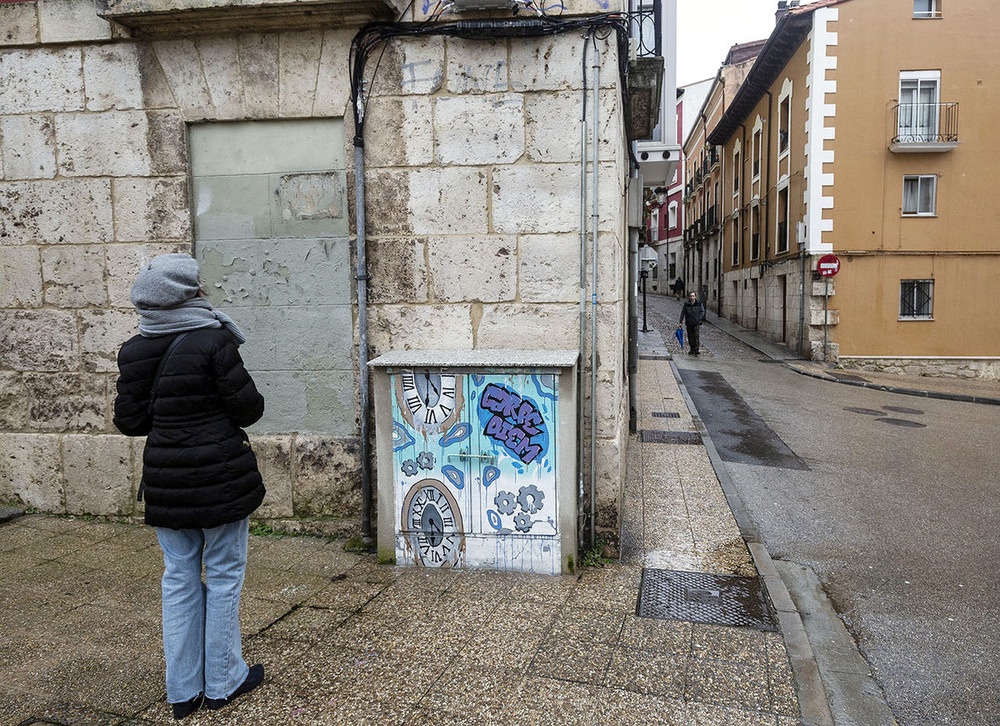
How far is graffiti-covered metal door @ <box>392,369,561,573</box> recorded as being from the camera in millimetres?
4277

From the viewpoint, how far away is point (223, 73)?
5.02 meters

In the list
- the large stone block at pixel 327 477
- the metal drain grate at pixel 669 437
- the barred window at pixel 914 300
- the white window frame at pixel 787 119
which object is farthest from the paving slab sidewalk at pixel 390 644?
the white window frame at pixel 787 119

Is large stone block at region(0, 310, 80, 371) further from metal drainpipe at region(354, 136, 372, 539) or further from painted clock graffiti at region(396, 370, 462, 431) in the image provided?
painted clock graffiti at region(396, 370, 462, 431)

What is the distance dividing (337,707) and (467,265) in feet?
9.38

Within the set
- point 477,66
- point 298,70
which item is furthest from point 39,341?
point 477,66

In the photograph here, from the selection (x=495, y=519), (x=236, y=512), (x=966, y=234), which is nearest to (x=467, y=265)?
(x=495, y=519)

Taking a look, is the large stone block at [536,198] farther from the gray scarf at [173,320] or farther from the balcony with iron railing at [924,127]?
the balcony with iron railing at [924,127]

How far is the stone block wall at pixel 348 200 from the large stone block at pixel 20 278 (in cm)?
2

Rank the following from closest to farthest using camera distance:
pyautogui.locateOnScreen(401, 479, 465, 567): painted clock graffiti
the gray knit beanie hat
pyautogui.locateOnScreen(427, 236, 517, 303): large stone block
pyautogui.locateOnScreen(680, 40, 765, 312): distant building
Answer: the gray knit beanie hat → pyautogui.locateOnScreen(401, 479, 465, 567): painted clock graffiti → pyautogui.locateOnScreen(427, 236, 517, 303): large stone block → pyautogui.locateOnScreen(680, 40, 765, 312): distant building

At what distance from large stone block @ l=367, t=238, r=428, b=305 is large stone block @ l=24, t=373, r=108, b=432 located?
2262 mm

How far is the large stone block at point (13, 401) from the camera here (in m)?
5.50

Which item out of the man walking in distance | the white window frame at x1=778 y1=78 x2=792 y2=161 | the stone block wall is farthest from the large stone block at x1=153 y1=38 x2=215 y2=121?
the white window frame at x1=778 y1=78 x2=792 y2=161

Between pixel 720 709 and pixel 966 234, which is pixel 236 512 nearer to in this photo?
pixel 720 709

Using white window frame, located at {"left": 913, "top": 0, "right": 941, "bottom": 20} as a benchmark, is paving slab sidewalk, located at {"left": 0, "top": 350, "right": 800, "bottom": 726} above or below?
below
